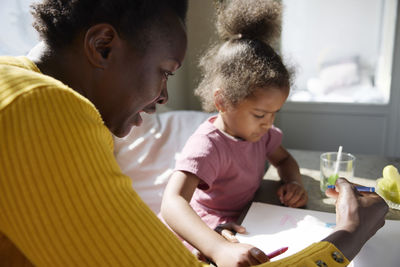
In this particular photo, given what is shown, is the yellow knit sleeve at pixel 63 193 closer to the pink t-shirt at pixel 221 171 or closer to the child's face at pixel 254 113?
the pink t-shirt at pixel 221 171

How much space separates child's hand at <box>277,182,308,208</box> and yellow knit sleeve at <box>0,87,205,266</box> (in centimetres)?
55

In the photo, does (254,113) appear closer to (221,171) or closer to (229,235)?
(221,171)

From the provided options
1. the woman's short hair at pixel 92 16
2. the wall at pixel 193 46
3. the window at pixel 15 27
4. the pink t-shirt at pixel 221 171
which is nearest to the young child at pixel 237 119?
the pink t-shirt at pixel 221 171

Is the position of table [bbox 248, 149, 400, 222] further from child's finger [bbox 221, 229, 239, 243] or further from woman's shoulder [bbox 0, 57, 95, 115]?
woman's shoulder [bbox 0, 57, 95, 115]

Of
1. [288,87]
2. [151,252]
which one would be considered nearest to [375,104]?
[288,87]

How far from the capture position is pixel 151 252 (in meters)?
0.48

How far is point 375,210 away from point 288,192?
11.3 inches

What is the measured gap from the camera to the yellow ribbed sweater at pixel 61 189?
1.36ft

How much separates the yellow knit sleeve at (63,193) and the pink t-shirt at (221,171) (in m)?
0.49

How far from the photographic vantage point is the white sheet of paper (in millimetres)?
723

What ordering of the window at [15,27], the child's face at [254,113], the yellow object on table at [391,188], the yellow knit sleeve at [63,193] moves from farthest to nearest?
1. the window at [15,27]
2. the child's face at [254,113]
3. the yellow object on table at [391,188]
4. the yellow knit sleeve at [63,193]

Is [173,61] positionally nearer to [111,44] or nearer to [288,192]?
[111,44]

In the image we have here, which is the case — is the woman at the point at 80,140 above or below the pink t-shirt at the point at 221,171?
above

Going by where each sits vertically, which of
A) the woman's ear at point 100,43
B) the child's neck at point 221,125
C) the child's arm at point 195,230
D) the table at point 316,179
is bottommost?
the table at point 316,179
